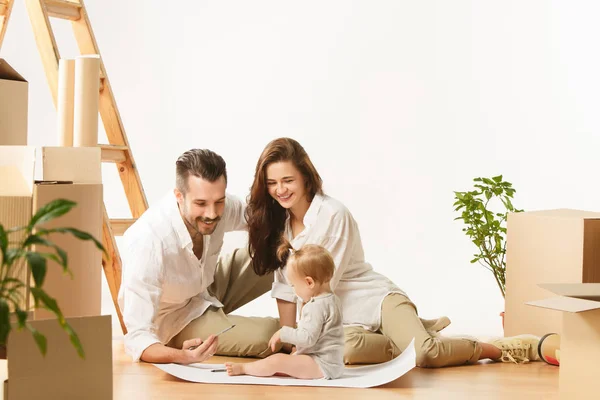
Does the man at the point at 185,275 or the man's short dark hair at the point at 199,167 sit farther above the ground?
the man's short dark hair at the point at 199,167

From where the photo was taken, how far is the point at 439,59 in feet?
15.4

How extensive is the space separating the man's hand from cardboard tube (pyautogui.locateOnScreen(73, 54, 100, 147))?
70 centimetres

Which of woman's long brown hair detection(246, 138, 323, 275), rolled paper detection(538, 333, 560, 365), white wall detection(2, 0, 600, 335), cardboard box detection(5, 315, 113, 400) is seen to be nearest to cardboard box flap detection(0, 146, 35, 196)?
cardboard box detection(5, 315, 113, 400)

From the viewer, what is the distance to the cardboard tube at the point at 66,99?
8.62 ft

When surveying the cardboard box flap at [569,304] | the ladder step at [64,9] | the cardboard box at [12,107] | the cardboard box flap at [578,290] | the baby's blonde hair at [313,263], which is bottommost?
the cardboard box flap at [569,304]

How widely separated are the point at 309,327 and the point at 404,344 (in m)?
0.54

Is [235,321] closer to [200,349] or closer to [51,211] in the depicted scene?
[200,349]

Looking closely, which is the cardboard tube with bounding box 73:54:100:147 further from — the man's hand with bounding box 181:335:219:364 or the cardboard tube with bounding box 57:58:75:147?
the man's hand with bounding box 181:335:219:364

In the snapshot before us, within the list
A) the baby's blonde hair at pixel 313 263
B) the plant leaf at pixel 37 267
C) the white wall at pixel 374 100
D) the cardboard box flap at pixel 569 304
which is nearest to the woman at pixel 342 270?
the baby's blonde hair at pixel 313 263

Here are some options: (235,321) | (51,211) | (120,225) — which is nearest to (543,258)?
(235,321)

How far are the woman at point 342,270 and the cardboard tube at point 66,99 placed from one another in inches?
28.3

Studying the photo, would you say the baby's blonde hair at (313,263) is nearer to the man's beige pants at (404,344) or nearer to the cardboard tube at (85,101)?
the man's beige pants at (404,344)

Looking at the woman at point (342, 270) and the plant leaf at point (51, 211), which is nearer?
the plant leaf at point (51, 211)

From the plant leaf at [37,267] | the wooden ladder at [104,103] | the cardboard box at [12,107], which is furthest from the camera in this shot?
the wooden ladder at [104,103]
